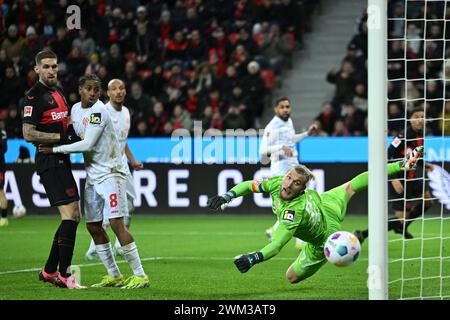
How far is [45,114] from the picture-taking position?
857cm

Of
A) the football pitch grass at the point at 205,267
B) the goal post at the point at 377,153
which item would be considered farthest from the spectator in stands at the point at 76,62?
the goal post at the point at 377,153

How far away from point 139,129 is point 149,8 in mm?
4476

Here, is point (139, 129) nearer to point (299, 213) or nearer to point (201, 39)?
point (201, 39)

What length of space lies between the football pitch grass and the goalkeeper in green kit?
0.34 metres

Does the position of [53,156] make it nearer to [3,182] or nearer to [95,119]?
[95,119]

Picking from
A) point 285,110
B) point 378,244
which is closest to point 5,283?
point 378,244

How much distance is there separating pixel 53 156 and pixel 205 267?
258 centimetres

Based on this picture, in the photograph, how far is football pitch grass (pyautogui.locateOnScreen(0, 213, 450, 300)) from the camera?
8133 millimetres

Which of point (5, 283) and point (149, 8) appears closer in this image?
point (5, 283)

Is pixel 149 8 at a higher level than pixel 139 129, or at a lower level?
higher

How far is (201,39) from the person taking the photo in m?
20.5

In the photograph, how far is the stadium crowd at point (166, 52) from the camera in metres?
19.2

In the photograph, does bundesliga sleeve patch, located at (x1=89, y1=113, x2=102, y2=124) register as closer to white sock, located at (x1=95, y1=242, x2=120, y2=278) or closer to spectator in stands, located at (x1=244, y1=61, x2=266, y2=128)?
white sock, located at (x1=95, y1=242, x2=120, y2=278)
